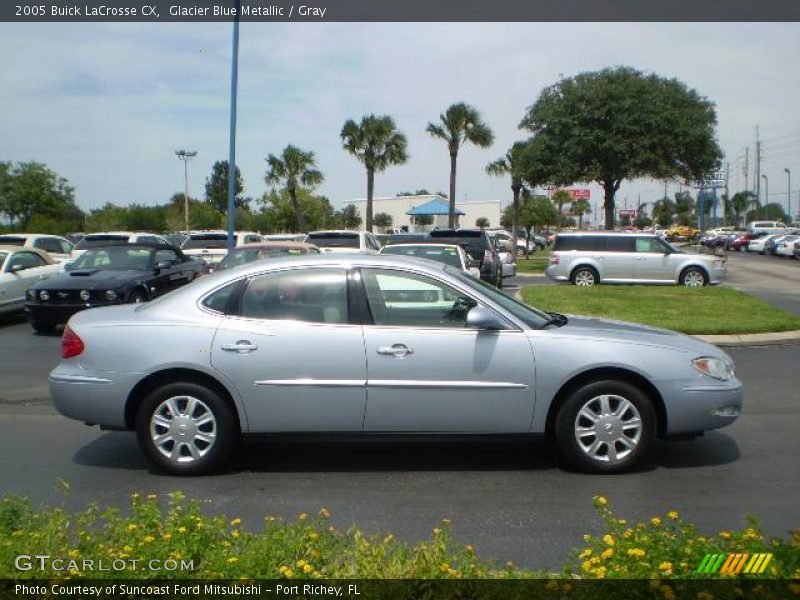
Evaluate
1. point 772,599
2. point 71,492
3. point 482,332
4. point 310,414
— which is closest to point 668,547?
point 772,599

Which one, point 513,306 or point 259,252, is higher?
point 259,252

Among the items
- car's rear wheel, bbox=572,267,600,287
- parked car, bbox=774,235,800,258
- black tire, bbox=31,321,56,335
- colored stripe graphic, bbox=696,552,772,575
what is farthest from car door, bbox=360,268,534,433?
parked car, bbox=774,235,800,258

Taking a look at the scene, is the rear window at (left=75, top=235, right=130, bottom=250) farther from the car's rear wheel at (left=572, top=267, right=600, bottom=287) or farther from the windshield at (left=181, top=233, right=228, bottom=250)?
the car's rear wheel at (left=572, top=267, right=600, bottom=287)

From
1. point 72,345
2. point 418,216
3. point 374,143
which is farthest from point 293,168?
point 72,345

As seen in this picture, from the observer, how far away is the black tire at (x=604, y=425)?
19.3 ft

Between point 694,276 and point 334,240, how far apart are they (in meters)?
9.89

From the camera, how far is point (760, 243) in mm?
55469

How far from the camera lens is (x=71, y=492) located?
225 inches

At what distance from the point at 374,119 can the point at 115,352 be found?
122 feet

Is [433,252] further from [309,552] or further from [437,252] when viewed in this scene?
[309,552]

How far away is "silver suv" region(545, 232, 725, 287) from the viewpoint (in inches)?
909

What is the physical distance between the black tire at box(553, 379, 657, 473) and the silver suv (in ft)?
58.4

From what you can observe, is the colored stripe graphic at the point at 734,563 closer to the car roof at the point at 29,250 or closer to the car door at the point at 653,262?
the car roof at the point at 29,250

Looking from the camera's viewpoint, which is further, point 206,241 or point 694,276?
point 206,241
